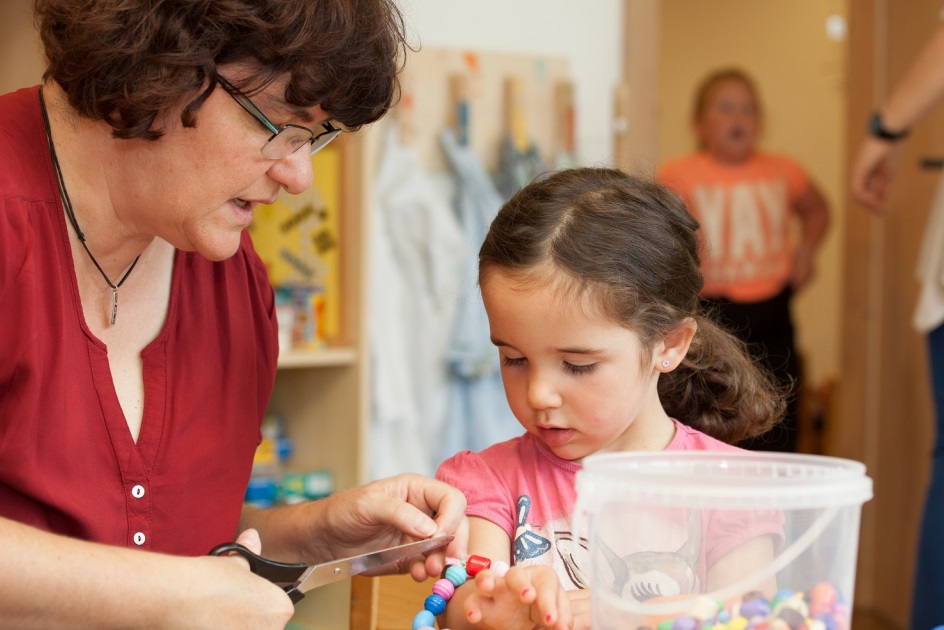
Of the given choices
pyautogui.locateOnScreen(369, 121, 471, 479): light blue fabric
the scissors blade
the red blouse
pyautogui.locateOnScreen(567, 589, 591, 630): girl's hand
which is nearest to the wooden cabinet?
pyautogui.locateOnScreen(369, 121, 471, 479): light blue fabric

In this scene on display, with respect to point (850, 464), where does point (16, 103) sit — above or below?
above

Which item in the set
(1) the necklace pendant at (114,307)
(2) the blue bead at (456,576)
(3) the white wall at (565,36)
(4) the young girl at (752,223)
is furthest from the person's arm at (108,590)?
(4) the young girl at (752,223)

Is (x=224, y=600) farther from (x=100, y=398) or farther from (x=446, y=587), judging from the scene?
(x=100, y=398)

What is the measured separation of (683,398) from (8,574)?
86cm

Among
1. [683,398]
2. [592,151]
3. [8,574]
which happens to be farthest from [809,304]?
[8,574]

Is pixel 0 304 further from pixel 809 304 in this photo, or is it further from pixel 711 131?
pixel 809 304

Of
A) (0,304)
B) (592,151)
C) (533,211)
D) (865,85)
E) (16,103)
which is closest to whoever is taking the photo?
(0,304)

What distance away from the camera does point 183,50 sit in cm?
101

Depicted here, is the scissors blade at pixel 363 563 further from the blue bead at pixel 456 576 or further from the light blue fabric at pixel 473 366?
the light blue fabric at pixel 473 366

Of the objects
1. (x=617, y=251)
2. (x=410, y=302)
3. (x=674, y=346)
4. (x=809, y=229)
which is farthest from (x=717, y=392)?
(x=809, y=229)

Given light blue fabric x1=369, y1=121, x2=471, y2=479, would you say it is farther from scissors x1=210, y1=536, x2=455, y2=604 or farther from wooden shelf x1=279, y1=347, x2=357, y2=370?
scissors x1=210, y1=536, x2=455, y2=604

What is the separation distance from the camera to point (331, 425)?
2.51m

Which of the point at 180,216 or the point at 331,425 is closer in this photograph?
the point at 180,216

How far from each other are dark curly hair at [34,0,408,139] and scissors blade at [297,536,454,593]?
47cm
